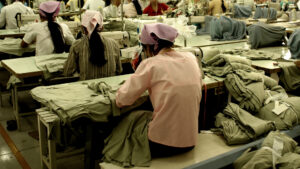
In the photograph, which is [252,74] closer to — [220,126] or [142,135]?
Answer: [220,126]

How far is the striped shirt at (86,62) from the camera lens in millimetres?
3443

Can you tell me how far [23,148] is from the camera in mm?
3705

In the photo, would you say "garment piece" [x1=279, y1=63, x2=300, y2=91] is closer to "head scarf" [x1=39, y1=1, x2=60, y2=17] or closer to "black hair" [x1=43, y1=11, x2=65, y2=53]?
"black hair" [x1=43, y1=11, x2=65, y2=53]

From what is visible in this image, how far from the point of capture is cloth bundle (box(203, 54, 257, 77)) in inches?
135

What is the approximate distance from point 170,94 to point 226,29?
11.6 ft

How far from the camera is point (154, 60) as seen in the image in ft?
7.95

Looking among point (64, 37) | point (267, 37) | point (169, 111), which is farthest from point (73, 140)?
point (267, 37)

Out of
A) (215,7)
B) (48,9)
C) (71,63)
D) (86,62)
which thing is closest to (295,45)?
(215,7)

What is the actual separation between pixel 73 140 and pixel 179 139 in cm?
88

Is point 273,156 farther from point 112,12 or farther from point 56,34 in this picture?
point 112,12

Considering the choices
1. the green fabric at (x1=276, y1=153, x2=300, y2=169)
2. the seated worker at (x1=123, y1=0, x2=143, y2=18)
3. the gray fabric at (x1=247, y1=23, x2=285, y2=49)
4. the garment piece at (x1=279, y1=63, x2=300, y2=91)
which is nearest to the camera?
the green fabric at (x1=276, y1=153, x2=300, y2=169)

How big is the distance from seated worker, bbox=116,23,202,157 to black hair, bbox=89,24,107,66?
41.4 inches

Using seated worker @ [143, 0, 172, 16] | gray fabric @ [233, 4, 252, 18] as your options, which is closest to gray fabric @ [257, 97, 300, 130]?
seated worker @ [143, 0, 172, 16]

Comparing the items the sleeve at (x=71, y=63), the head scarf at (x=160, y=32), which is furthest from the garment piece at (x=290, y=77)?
the sleeve at (x=71, y=63)
